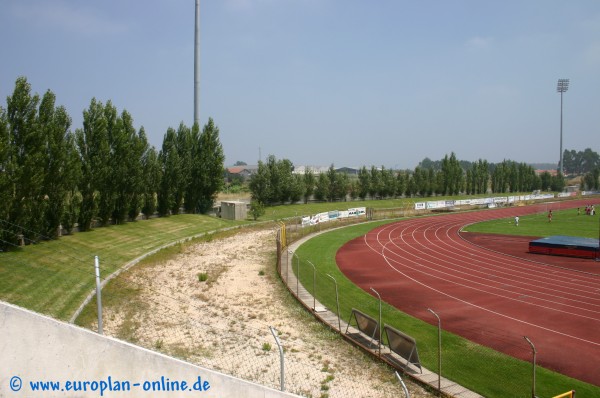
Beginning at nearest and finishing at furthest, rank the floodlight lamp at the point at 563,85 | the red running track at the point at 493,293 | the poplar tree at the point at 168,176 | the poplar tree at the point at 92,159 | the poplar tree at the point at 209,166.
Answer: the red running track at the point at 493,293
the poplar tree at the point at 92,159
the poplar tree at the point at 168,176
the poplar tree at the point at 209,166
the floodlight lamp at the point at 563,85

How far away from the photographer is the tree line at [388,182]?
6419 centimetres

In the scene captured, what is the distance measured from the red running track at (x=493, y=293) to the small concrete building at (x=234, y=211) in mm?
17681

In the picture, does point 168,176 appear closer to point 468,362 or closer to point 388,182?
point 468,362

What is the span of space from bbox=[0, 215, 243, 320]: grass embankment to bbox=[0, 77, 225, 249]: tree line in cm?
126

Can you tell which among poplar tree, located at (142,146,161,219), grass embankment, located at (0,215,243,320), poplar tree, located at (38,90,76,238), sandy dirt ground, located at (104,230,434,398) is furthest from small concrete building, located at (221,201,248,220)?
sandy dirt ground, located at (104,230,434,398)

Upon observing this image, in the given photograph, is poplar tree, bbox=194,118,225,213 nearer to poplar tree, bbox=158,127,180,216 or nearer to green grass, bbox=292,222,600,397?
poplar tree, bbox=158,127,180,216

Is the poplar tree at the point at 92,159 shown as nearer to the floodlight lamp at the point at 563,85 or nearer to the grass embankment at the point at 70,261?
the grass embankment at the point at 70,261

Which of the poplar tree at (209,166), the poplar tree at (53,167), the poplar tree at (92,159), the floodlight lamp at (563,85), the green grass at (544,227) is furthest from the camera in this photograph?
the floodlight lamp at (563,85)

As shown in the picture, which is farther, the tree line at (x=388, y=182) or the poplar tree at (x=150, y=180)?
the tree line at (x=388, y=182)

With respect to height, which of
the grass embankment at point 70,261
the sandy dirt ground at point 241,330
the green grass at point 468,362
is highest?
the grass embankment at point 70,261

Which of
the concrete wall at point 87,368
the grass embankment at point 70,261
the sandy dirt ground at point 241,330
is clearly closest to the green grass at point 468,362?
the sandy dirt ground at point 241,330

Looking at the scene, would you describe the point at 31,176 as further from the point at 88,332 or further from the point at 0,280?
the point at 88,332

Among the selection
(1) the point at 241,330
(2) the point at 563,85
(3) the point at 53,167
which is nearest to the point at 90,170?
(3) the point at 53,167

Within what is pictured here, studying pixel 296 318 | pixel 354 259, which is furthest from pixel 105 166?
pixel 296 318
